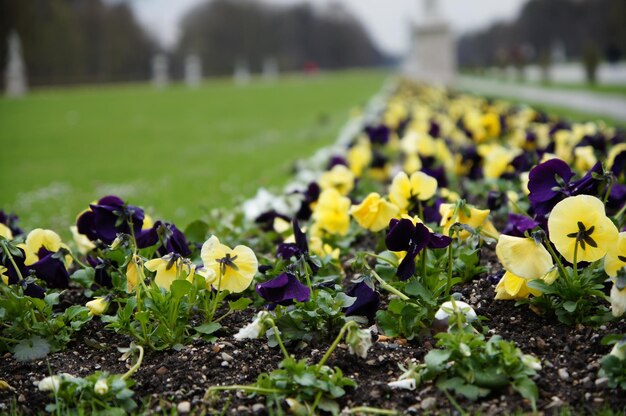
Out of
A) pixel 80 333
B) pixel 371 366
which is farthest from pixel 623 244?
pixel 80 333

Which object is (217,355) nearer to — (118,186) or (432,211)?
(432,211)

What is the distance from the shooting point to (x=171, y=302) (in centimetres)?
233

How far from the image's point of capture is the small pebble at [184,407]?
2016 millimetres

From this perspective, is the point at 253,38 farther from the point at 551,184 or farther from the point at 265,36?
the point at 551,184

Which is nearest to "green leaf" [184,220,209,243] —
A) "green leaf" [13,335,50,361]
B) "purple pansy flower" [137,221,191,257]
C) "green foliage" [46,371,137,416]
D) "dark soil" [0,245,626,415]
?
"purple pansy flower" [137,221,191,257]

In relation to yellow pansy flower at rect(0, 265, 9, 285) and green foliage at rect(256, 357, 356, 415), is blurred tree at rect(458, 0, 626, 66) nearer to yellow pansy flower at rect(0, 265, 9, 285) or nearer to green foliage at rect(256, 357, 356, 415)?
yellow pansy flower at rect(0, 265, 9, 285)

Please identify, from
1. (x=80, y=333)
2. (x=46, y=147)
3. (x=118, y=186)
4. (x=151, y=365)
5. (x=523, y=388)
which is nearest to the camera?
(x=523, y=388)

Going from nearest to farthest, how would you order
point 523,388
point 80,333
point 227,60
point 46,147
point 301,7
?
point 523,388
point 80,333
point 46,147
point 227,60
point 301,7

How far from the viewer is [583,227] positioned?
2.17 meters

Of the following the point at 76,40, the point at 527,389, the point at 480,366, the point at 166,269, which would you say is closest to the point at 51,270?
the point at 166,269

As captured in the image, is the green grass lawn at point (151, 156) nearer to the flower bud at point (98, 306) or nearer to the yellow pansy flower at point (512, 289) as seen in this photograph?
the flower bud at point (98, 306)

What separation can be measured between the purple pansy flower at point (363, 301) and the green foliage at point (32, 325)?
916mm

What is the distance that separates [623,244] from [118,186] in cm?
629

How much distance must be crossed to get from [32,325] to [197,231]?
0.98m
